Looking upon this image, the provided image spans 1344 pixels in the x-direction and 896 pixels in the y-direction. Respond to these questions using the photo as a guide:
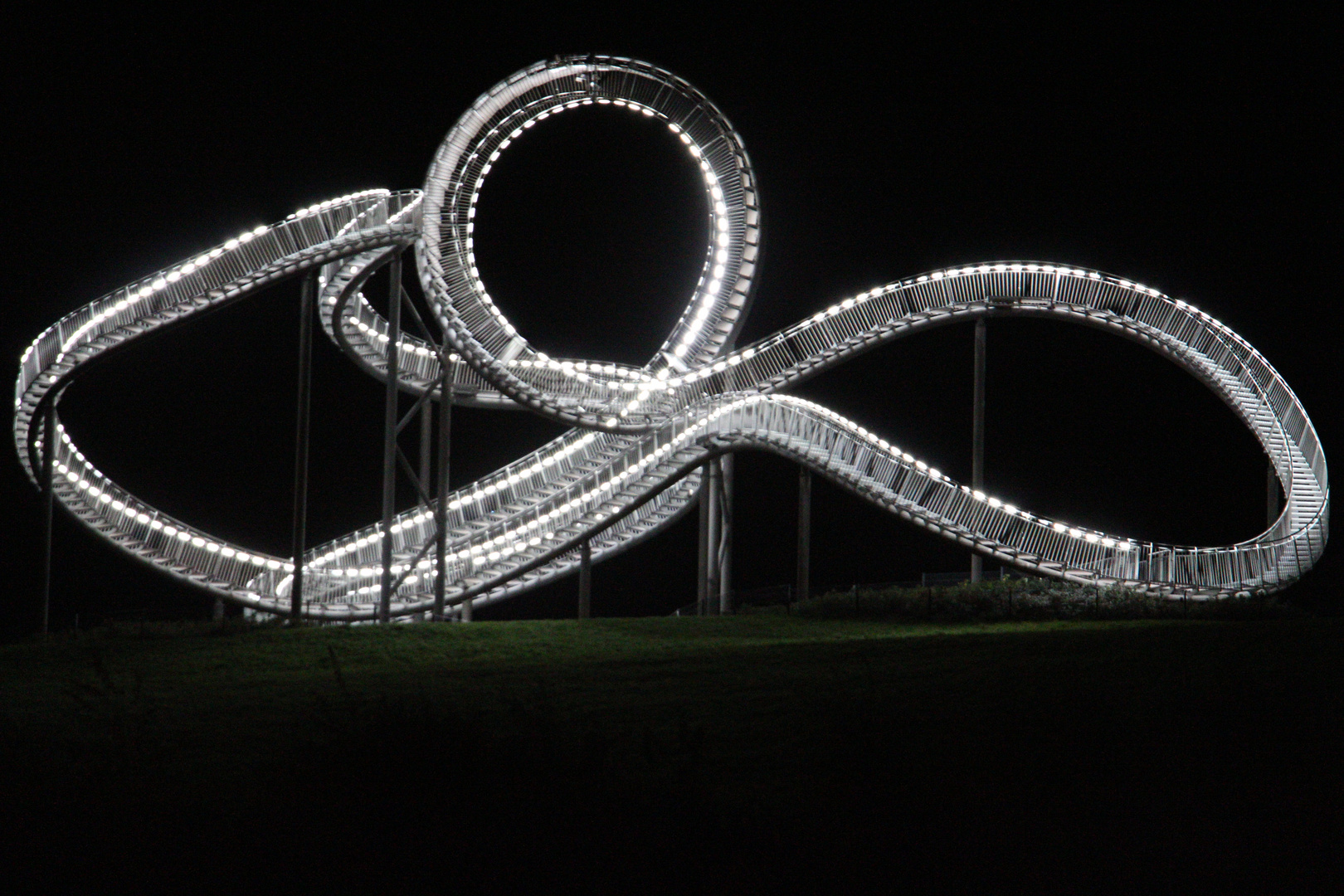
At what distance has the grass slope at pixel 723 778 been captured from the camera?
9.62 metres

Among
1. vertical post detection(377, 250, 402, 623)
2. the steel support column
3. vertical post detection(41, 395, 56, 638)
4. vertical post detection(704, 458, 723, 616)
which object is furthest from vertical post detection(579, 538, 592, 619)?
vertical post detection(41, 395, 56, 638)

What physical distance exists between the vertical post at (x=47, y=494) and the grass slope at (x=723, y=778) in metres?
13.6

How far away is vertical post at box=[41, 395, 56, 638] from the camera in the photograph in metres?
29.9

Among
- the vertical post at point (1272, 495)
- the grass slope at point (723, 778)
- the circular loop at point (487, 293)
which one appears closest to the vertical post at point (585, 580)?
the circular loop at point (487, 293)

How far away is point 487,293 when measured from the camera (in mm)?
33781

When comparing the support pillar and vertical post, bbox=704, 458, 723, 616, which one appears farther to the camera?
vertical post, bbox=704, 458, 723, 616

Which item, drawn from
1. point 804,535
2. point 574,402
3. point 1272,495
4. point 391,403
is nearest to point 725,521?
point 804,535

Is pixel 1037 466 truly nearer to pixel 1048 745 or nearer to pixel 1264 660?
pixel 1264 660

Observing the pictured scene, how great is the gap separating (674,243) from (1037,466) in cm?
1297

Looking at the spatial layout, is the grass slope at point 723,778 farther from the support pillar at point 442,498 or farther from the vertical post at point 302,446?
the support pillar at point 442,498

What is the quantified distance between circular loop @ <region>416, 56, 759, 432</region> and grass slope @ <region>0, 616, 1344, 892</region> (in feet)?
43.6

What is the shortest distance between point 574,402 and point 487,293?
13.5ft

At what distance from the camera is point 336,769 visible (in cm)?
1107

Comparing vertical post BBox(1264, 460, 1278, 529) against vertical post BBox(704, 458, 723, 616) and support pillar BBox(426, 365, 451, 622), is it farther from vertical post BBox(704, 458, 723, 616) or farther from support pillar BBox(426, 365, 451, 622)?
support pillar BBox(426, 365, 451, 622)
